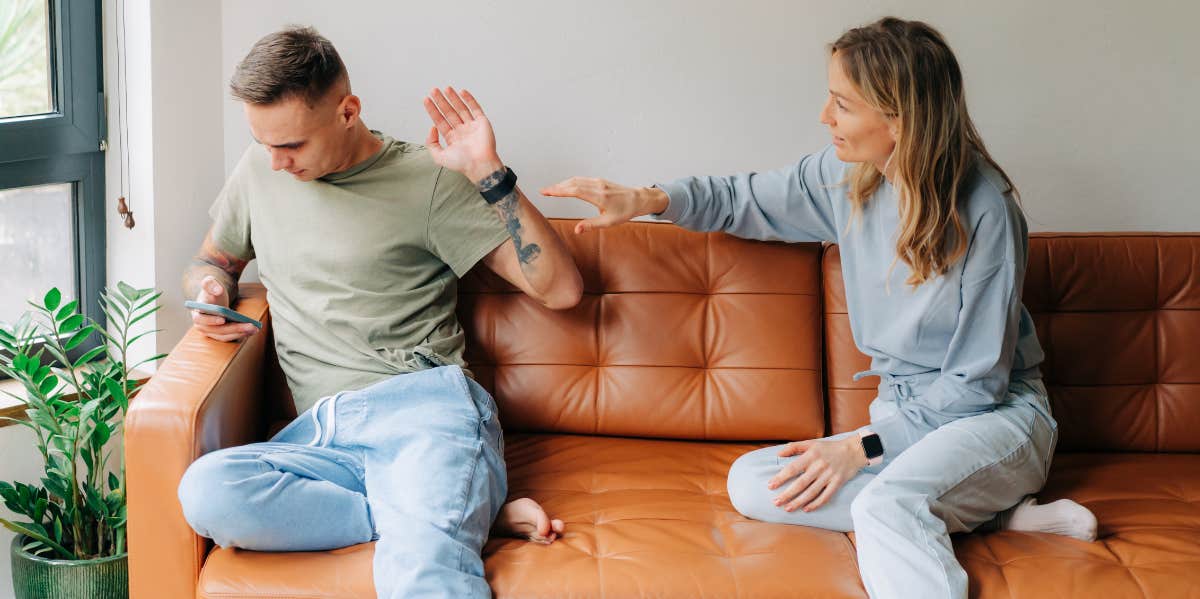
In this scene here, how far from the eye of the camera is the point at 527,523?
6.39 feet

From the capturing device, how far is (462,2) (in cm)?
267

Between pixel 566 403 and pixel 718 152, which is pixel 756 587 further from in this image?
pixel 718 152

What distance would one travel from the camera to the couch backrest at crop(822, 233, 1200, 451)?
7.97ft

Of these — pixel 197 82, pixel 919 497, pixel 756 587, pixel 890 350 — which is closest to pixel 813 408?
pixel 890 350

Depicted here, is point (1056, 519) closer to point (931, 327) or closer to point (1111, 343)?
point (931, 327)

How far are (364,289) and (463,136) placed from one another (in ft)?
1.20

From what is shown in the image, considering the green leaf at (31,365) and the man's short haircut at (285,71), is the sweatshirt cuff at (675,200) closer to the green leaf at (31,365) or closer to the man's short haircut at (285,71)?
the man's short haircut at (285,71)

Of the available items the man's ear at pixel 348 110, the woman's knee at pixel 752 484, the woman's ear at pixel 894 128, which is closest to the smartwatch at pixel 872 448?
the woman's knee at pixel 752 484

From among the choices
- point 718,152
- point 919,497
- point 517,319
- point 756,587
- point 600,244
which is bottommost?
point 756,587

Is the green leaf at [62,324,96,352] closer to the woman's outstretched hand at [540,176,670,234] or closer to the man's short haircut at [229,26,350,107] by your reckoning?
the man's short haircut at [229,26,350,107]

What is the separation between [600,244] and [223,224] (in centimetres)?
80

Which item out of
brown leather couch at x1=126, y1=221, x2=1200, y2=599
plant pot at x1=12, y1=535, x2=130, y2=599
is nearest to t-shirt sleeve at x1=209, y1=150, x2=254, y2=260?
brown leather couch at x1=126, y1=221, x2=1200, y2=599

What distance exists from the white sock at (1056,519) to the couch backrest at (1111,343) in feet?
1.54

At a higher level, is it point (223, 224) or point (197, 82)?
point (197, 82)
